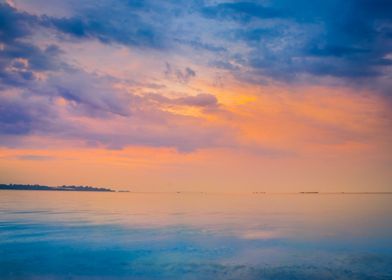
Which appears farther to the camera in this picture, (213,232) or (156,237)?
(213,232)

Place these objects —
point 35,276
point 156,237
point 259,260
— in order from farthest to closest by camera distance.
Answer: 1. point 156,237
2. point 259,260
3. point 35,276

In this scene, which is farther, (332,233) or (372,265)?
(332,233)

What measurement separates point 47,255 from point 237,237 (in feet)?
52.1

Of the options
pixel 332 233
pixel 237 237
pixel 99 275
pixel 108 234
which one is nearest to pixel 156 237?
pixel 108 234

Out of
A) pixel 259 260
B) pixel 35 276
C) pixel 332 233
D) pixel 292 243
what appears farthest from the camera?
pixel 332 233

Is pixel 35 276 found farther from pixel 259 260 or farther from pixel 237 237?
pixel 237 237

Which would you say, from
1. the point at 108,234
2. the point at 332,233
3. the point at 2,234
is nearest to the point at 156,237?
the point at 108,234

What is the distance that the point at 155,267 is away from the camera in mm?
19125

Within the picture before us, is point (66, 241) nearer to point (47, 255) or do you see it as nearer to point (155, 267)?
point (47, 255)

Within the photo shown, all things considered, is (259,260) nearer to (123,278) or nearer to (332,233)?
(123,278)

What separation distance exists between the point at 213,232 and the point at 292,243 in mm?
8507

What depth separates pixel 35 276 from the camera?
1684 centimetres

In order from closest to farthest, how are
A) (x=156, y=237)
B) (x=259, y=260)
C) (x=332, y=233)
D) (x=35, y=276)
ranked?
(x=35, y=276)
(x=259, y=260)
(x=156, y=237)
(x=332, y=233)

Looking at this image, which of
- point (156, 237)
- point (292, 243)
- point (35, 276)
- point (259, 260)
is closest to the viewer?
point (35, 276)
